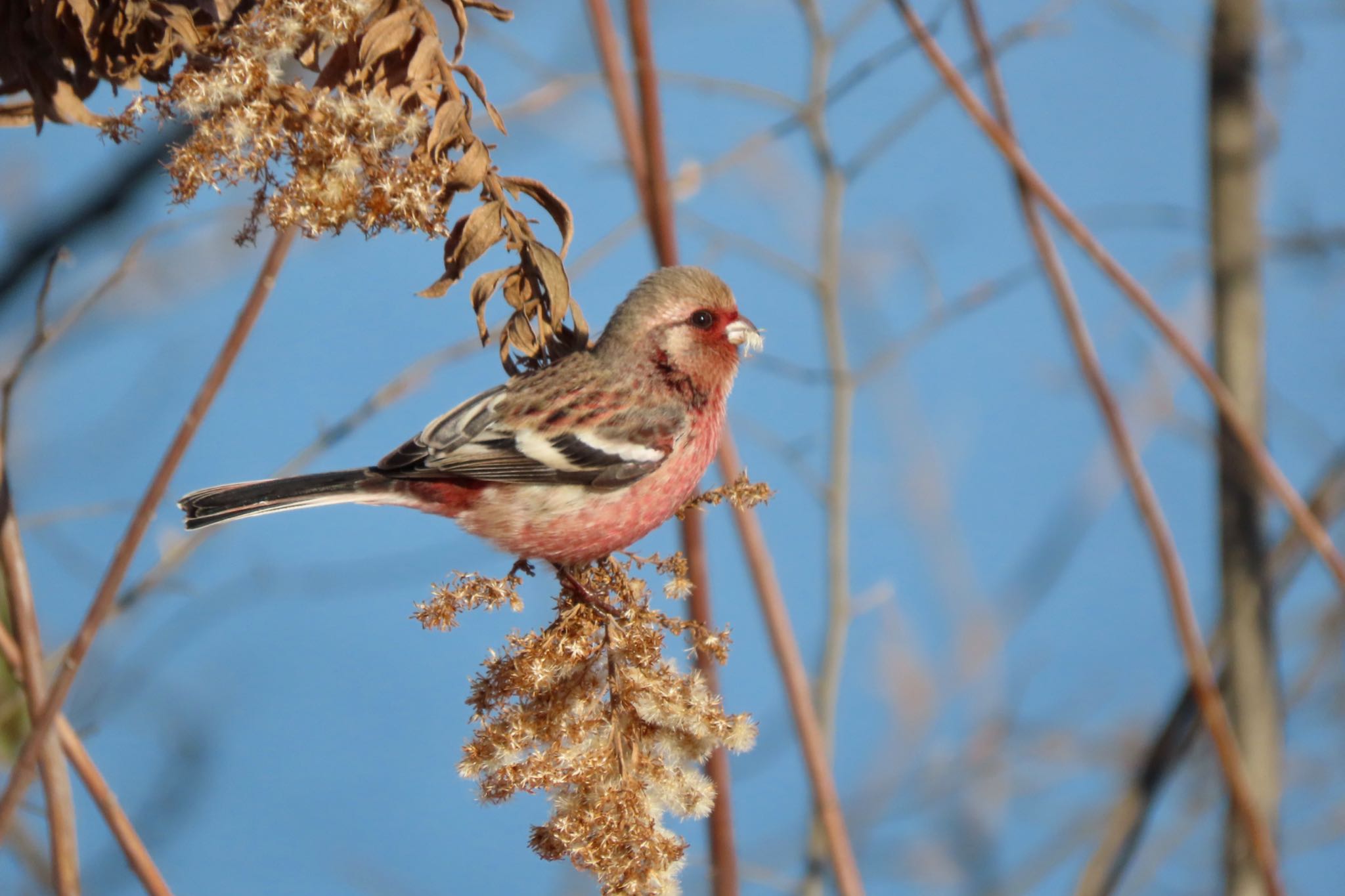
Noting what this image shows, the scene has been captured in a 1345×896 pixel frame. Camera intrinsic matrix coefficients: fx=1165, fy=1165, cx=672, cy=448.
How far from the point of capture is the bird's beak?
2.01 metres

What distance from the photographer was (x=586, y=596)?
1570 mm

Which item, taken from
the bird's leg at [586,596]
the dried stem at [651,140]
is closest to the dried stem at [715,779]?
the bird's leg at [586,596]

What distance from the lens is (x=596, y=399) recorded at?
1.96 m

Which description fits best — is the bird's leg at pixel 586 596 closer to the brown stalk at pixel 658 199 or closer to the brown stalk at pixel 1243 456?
the brown stalk at pixel 658 199

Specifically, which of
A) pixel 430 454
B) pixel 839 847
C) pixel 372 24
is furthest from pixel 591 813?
pixel 372 24

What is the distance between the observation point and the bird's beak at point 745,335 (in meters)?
2.01

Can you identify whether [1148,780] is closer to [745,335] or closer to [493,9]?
[745,335]

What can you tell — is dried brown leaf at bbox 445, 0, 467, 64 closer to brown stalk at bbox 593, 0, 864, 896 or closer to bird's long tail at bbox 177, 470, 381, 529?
brown stalk at bbox 593, 0, 864, 896

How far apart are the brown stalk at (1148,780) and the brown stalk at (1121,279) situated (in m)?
0.52

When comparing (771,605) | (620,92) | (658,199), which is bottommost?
(771,605)

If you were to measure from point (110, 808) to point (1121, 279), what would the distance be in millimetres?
1646

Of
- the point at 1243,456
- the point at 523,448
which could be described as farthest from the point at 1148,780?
the point at 523,448

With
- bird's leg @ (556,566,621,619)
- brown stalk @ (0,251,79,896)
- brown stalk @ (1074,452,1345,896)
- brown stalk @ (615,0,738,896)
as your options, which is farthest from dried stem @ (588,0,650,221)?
brown stalk @ (1074,452,1345,896)

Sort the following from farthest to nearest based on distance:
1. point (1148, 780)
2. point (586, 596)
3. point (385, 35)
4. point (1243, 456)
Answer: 1. point (1243, 456)
2. point (1148, 780)
3. point (586, 596)
4. point (385, 35)
